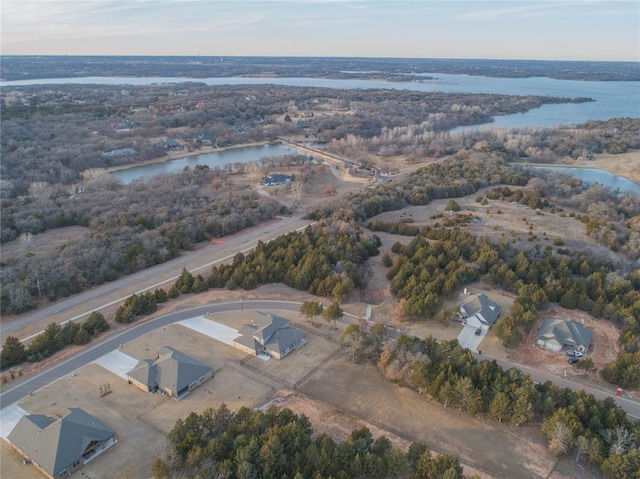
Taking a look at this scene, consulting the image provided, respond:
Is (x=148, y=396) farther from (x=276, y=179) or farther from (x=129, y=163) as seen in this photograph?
(x=129, y=163)

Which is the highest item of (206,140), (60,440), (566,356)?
(206,140)

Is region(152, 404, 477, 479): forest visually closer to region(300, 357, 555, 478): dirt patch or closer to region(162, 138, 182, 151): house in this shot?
region(300, 357, 555, 478): dirt patch

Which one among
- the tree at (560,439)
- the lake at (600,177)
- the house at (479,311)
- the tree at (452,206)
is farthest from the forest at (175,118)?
the tree at (560,439)

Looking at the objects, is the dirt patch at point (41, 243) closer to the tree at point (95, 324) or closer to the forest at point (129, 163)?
the forest at point (129, 163)

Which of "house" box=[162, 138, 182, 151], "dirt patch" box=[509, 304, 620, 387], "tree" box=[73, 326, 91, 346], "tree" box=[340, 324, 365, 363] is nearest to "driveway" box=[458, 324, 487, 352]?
"dirt patch" box=[509, 304, 620, 387]

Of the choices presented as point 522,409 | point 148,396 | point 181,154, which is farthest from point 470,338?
point 181,154

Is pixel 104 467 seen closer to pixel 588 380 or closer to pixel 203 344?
pixel 203 344
